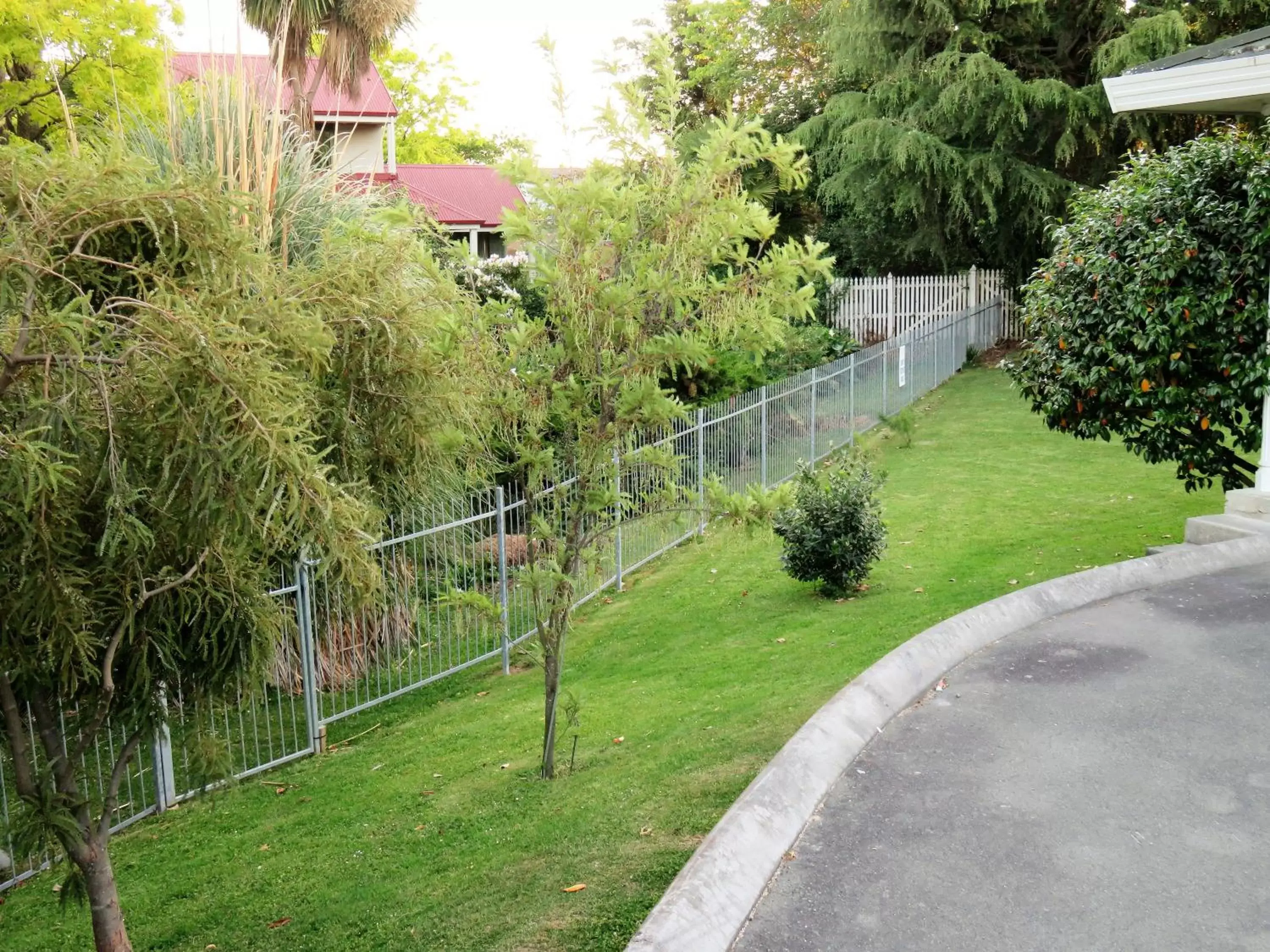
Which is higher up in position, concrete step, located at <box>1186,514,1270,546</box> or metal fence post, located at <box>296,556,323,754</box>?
concrete step, located at <box>1186,514,1270,546</box>

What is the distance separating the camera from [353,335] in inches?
173

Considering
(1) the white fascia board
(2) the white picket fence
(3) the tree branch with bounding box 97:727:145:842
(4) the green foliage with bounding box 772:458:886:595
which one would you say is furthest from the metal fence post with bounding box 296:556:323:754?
(2) the white picket fence

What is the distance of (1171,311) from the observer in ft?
28.7

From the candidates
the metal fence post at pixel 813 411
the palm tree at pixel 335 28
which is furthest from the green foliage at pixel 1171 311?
the palm tree at pixel 335 28

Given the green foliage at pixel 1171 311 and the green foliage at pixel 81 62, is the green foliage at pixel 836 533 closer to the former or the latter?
the green foliage at pixel 1171 311

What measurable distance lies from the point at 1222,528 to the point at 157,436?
7551 mm

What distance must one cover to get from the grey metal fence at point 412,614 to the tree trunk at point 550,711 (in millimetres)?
374

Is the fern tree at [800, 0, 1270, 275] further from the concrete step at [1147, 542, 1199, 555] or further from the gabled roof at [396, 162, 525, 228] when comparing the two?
the concrete step at [1147, 542, 1199, 555]

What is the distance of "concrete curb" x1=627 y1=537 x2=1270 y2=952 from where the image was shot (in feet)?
11.7

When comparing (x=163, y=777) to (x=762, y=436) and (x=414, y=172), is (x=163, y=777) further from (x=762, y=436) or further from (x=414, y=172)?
(x=414, y=172)

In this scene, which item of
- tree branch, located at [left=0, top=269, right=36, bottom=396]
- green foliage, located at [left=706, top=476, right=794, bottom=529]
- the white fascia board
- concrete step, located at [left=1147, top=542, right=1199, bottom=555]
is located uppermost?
the white fascia board

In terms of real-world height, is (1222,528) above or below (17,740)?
below

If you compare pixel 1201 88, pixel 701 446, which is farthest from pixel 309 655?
pixel 1201 88

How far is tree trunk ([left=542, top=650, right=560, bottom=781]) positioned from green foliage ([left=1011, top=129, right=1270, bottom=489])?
518cm
